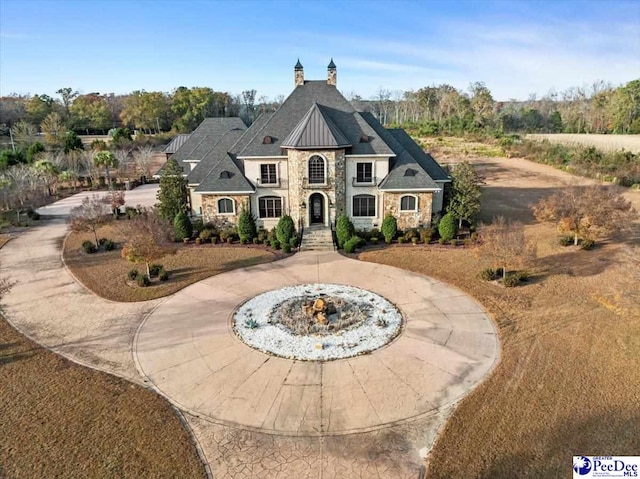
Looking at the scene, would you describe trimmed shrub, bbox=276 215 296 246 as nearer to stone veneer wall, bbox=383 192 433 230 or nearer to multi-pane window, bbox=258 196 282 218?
multi-pane window, bbox=258 196 282 218

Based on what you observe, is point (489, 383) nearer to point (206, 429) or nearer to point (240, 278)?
point (206, 429)

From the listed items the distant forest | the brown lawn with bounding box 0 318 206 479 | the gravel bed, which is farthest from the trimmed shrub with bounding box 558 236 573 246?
the distant forest

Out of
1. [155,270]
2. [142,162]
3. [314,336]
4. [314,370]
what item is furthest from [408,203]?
[142,162]

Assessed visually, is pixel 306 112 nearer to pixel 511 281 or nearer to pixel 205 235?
pixel 205 235

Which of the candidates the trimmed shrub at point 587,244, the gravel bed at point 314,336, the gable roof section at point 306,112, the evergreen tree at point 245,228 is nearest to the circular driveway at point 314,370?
the gravel bed at point 314,336

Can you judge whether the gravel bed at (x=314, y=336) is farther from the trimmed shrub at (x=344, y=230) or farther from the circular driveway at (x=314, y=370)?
the trimmed shrub at (x=344, y=230)

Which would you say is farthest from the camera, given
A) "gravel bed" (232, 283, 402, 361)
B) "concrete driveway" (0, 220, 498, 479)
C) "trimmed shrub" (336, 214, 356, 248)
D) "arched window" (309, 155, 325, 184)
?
"arched window" (309, 155, 325, 184)
